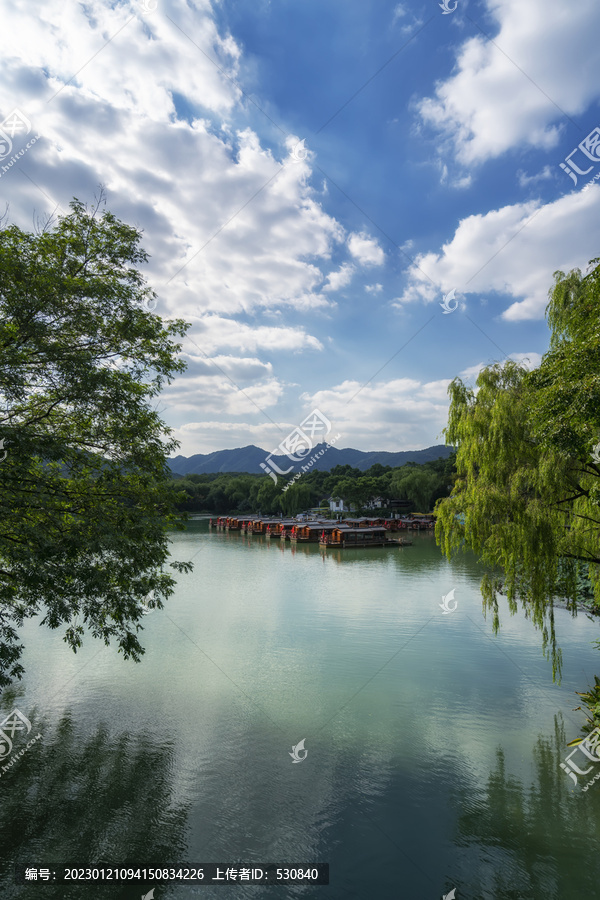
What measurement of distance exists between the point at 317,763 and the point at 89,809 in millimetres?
3442

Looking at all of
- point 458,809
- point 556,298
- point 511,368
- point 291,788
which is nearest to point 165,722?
point 291,788

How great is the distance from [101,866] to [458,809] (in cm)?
474

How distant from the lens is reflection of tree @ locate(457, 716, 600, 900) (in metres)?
5.29

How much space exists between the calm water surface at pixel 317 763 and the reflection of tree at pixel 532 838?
24 mm

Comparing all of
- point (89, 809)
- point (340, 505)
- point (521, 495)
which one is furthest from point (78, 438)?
point (340, 505)

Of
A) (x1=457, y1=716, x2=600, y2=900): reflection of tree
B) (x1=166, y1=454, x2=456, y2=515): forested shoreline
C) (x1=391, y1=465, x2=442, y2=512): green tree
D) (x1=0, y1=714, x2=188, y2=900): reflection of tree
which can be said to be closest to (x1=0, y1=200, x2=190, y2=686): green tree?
(x1=0, y1=714, x2=188, y2=900): reflection of tree

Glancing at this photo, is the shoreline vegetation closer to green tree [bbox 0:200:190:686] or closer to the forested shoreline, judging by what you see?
green tree [bbox 0:200:190:686]

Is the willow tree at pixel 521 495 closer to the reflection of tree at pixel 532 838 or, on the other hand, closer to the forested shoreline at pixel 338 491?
the reflection of tree at pixel 532 838

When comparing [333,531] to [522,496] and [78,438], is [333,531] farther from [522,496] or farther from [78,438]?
[78,438]

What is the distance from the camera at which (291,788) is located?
695 cm

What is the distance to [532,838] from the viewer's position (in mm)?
6000

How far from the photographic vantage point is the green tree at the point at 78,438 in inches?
234

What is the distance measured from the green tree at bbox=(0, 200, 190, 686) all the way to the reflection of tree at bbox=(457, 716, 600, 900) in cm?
542

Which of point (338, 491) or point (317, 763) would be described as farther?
point (338, 491)
